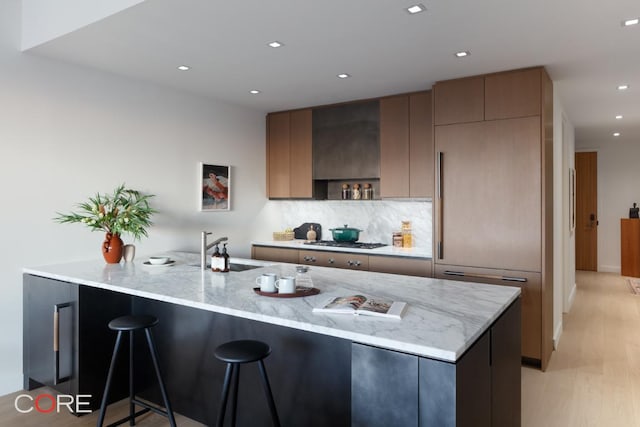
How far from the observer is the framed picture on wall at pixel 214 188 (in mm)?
4449

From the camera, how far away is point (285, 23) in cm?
260

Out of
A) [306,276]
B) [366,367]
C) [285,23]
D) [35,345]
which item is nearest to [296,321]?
[366,367]

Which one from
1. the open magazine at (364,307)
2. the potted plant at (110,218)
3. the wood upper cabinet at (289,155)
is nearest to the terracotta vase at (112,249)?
the potted plant at (110,218)

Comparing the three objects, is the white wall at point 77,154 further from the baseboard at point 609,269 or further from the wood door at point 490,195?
the baseboard at point 609,269

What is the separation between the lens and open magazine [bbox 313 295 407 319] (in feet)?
5.78

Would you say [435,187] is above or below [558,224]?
above

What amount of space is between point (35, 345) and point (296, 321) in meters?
2.30

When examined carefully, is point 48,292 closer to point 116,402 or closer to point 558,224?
point 116,402

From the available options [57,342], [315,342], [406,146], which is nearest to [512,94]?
[406,146]

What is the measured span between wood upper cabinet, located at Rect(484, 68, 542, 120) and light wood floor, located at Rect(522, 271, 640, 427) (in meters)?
2.04

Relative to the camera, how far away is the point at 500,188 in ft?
11.7

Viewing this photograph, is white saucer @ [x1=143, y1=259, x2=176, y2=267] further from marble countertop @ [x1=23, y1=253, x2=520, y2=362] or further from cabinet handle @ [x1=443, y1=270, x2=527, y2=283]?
cabinet handle @ [x1=443, y1=270, x2=527, y2=283]

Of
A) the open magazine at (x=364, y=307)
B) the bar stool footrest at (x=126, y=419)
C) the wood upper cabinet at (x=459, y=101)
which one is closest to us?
the open magazine at (x=364, y=307)

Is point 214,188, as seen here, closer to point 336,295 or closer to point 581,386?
point 336,295
